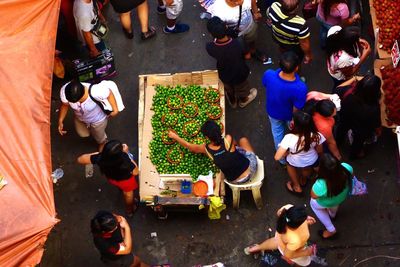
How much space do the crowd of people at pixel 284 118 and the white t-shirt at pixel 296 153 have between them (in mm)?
12

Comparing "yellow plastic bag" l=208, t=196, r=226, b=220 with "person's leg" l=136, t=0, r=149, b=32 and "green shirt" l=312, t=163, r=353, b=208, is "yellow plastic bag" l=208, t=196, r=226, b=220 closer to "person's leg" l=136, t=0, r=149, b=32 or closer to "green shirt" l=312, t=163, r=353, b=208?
"green shirt" l=312, t=163, r=353, b=208

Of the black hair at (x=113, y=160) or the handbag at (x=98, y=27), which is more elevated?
the handbag at (x=98, y=27)

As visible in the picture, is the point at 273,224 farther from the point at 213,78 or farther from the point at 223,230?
the point at 213,78

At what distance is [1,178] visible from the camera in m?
5.31

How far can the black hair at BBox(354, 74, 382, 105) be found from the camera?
634 centimetres

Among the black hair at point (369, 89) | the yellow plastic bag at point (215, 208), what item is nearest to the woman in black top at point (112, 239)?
the yellow plastic bag at point (215, 208)

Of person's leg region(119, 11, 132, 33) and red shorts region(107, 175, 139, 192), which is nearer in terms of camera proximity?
red shorts region(107, 175, 139, 192)

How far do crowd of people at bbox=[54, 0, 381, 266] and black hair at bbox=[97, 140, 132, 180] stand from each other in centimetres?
1

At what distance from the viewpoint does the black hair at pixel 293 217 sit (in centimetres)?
568

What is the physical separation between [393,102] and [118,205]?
365 cm

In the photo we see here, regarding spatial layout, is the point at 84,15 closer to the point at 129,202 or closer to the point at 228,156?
the point at 129,202

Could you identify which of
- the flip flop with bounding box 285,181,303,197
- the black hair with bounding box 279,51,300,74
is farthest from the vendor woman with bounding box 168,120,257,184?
the black hair with bounding box 279,51,300,74

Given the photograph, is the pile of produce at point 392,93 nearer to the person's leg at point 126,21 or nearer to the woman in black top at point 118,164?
the woman in black top at point 118,164

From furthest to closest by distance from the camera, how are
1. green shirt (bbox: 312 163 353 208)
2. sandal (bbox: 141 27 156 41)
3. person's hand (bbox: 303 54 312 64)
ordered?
sandal (bbox: 141 27 156 41) < person's hand (bbox: 303 54 312 64) < green shirt (bbox: 312 163 353 208)
